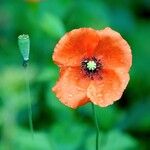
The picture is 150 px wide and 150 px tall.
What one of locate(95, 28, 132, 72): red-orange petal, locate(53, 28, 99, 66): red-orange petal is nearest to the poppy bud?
locate(53, 28, 99, 66): red-orange petal

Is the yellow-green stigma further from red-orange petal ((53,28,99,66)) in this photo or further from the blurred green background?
the blurred green background

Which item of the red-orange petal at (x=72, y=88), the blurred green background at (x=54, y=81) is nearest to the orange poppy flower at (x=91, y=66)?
the red-orange petal at (x=72, y=88)

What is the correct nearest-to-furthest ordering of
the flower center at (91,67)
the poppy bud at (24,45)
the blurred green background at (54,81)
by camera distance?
the poppy bud at (24,45) → the flower center at (91,67) → the blurred green background at (54,81)

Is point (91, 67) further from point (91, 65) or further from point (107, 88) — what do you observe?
point (107, 88)

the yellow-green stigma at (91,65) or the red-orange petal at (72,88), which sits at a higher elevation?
the yellow-green stigma at (91,65)

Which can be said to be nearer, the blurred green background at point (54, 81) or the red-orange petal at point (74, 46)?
the red-orange petal at point (74, 46)

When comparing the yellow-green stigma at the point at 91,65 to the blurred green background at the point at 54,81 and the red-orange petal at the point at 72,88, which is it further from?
the blurred green background at the point at 54,81
